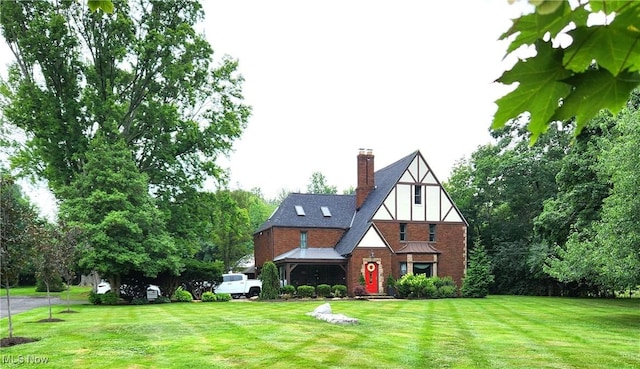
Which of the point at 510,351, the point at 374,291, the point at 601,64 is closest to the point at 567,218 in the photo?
the point at 374,291

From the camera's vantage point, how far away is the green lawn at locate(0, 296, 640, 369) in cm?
1073

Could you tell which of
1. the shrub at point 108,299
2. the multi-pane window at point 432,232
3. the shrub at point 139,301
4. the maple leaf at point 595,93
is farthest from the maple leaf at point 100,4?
the multi-pane window at point 432,232

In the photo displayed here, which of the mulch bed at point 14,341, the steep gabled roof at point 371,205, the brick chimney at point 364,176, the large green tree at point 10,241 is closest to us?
the mulch bed at point 14,341

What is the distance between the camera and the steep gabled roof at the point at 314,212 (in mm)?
38531

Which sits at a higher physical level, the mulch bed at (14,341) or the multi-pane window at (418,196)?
the multi-pane window at (418,196)

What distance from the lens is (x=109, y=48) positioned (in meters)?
30.1

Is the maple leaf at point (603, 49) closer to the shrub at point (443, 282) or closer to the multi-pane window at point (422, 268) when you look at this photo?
the shrub at point (443, 282)

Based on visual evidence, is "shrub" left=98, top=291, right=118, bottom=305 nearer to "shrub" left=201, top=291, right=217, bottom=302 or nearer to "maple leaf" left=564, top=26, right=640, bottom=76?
"shrub" left=201, top=291, right=217, bottom=302

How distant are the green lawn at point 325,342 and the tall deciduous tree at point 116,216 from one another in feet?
23.0

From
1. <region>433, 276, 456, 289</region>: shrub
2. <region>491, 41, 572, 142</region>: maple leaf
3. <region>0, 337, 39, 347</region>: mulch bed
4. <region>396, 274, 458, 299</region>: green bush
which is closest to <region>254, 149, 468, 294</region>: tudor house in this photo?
<region>433, 276, 456, 289</region>: shrub

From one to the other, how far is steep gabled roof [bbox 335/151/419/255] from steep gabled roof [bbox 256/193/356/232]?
42.2 inches

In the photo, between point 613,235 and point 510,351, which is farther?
point 613,235

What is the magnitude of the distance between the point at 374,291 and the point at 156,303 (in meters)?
13.5

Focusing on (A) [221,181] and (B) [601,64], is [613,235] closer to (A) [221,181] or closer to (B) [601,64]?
(B) [601,64]
